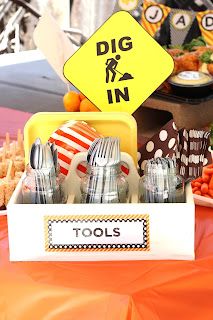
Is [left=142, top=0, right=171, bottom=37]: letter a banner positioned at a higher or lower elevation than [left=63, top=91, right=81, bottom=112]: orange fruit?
higher

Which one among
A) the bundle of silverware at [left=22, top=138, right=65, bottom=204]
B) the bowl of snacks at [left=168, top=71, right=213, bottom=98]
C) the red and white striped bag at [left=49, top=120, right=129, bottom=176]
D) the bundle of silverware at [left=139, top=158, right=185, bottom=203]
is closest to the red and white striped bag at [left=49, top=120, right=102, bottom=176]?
the red and white striped bag at [left=49, top=120, right=129, bottom=176]

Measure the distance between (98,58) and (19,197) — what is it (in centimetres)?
52

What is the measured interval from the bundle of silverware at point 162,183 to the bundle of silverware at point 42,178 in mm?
202

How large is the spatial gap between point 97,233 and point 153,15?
12.4 feet

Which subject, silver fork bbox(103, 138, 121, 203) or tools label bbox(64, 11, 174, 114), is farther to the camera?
tools label bbox(64, 11, 174, 114)


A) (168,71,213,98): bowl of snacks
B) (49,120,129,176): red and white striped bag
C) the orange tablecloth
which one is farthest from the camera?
(168,71,213,98): bowl of snacks

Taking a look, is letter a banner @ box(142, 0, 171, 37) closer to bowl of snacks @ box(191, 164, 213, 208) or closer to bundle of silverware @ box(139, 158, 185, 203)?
bowl of snacks @ box(191, 164, 213, 208)

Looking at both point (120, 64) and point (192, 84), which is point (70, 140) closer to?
point (120, 64)

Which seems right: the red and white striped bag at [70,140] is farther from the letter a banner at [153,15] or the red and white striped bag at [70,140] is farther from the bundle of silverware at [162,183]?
the letter a banner at [153,15]

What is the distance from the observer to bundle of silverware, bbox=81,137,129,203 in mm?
1257

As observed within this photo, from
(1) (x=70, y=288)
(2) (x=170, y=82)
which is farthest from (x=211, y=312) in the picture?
(2) (x=170, y=82)

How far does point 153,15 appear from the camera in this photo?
15.7 ft

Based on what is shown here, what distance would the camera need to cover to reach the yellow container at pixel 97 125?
5.11ft

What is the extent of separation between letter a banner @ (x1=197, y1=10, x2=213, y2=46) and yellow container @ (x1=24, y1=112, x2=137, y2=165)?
329 centimetres
